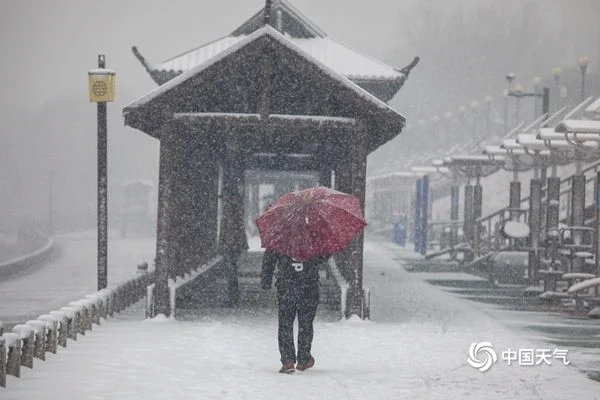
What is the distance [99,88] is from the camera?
15.2 meters

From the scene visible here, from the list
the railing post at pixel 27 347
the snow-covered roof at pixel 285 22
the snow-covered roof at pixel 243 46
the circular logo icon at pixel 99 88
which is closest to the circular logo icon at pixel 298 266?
the railing post at pixel 27 347

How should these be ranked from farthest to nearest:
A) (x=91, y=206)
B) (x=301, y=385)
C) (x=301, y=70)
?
(x=91, y=206) < (x=301, y=70) < (x=301, y=385)

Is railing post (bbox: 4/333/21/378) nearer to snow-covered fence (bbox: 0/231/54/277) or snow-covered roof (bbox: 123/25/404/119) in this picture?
snow-covered roof (bbox: 123/25/404/119)

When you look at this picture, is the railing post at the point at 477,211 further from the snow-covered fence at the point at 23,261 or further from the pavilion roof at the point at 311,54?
the snow-covered fence at the point at 23,261

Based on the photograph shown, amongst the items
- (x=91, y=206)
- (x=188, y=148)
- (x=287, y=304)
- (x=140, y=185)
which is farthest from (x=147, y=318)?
(x=91, y=206)

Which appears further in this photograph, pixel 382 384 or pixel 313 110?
pixel 313 110

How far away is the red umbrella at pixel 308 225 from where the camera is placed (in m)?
9.77

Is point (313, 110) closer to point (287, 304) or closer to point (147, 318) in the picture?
point (147, 318)

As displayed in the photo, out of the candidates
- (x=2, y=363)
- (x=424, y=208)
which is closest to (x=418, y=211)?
(x=424, y=208)

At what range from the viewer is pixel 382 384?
9617 mm

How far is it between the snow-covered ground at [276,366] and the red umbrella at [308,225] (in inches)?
48.1

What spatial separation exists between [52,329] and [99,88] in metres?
5.12

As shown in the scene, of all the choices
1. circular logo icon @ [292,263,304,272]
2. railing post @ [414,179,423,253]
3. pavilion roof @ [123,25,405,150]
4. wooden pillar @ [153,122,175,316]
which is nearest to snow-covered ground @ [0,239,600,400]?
wooden pillar @ [153,122,175,316]

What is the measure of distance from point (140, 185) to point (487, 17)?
5756cm
